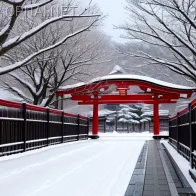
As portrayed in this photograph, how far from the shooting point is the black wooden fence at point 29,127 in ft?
31.4

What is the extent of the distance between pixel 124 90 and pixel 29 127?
15.4 m

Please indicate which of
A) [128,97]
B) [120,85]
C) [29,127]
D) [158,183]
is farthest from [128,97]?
[158,183]

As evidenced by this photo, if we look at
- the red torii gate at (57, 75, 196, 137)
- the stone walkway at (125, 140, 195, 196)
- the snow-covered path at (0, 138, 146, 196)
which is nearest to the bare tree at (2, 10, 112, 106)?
the red torii gate at (57, 75, 196, 137)

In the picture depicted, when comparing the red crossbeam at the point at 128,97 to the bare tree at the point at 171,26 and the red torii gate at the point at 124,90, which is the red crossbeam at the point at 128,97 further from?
the bare tree at the point at 171,26

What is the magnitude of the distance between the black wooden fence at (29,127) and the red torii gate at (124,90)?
20.4ft

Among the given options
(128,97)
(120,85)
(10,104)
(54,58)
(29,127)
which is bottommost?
(29,127)

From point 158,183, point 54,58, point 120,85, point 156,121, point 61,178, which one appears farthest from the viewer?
point 156,121

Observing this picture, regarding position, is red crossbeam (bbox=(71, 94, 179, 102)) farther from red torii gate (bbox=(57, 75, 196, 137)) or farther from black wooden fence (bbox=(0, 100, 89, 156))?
black wooden fence (bbox=(0, 100, 89, 156))

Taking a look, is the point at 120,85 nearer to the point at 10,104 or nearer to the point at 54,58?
the point at 54,58

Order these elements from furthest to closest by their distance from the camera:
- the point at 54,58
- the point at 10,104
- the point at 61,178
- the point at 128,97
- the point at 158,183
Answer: the point at 128,97
the point at 54,58
the point at 10,104
the point at 61,178
the point at 158,183

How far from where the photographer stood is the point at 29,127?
11.8 m

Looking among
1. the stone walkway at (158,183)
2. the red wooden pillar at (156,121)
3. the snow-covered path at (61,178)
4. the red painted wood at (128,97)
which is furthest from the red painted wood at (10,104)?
the red wooden pillar at (156,121)

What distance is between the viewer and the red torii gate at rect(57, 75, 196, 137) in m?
24.9

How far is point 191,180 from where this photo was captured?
251 inches
